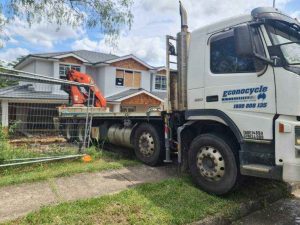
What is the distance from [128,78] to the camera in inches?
1043

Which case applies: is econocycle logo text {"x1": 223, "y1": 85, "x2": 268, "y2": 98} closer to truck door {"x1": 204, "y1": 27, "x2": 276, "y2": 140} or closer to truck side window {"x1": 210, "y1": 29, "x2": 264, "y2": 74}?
truck door {"x1": 204, "y1": 27, "x2": 276, "y2": 140}

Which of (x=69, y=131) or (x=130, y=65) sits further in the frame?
(x=130, y=65)

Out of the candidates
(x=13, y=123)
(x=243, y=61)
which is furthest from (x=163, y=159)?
(x=13, y=123)

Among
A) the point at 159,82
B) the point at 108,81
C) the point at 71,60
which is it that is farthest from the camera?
the point at 159,82

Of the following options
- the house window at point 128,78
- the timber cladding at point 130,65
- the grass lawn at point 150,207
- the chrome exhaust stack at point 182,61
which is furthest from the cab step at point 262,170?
the house window at point 128,78

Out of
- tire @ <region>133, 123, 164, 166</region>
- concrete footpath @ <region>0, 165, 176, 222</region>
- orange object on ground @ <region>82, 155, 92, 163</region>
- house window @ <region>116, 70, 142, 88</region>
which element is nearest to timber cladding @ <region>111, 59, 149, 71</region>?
house window @ <region>116, 70, 142, 88</region>

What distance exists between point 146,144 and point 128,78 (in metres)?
19.3

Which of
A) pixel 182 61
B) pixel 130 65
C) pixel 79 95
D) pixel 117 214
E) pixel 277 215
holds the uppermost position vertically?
pixel 130 65

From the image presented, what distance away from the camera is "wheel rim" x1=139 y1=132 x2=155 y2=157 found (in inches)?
292

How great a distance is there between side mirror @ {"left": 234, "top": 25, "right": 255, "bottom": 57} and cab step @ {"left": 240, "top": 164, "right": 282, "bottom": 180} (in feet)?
5.35

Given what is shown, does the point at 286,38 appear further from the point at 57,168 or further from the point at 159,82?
the point at 159,82

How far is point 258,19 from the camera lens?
15.8ft

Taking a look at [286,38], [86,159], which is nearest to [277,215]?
[286,38]

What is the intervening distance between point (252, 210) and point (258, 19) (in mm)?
3098
